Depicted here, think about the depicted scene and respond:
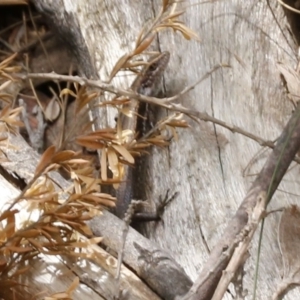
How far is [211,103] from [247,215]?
596mm

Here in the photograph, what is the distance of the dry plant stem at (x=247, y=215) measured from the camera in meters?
1.07

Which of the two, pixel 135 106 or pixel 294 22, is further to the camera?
pixel 135 106

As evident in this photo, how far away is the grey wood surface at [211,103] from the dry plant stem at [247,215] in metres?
0.26

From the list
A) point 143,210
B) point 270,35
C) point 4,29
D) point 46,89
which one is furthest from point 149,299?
point 4,29

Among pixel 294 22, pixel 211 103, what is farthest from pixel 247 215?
pixel 294 22

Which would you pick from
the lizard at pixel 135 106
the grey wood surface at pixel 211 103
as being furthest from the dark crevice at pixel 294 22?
the lizard at pixel 135 106

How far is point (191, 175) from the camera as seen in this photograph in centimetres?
161

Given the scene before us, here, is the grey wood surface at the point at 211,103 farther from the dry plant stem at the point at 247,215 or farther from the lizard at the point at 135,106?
the dry plant stem at the point at 247,215

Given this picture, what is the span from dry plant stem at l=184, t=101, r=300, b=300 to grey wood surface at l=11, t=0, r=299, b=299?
263 millimetres

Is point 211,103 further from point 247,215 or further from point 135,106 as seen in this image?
point 247,215

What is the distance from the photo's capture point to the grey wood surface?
1509 millimetres

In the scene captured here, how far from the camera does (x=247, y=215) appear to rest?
3.88ft

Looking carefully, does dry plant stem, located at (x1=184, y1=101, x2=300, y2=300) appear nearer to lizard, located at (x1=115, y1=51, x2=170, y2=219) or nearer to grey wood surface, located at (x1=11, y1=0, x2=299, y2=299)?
grey wood surface, located at (x1=11, y1=0, x2=299, y2=299)

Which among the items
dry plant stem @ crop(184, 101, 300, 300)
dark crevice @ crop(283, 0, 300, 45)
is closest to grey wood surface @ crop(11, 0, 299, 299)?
dark crevice @ crop(283, 0, 300, 45)
